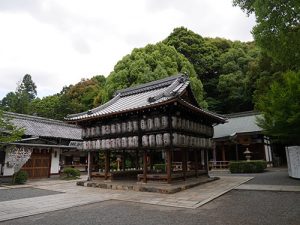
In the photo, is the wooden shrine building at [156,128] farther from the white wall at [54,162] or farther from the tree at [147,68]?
the tree at [147,68]

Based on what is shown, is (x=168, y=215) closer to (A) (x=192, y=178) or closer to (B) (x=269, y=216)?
(B) (x=269, y=216)

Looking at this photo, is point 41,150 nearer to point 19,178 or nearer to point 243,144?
point 19,178

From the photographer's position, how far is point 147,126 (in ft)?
52.9

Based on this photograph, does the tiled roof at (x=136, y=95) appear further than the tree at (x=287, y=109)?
Yes

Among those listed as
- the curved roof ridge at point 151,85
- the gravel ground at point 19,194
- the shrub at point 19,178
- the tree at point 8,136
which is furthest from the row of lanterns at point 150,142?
the tree at point 8,136

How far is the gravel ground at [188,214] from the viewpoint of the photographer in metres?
8.11

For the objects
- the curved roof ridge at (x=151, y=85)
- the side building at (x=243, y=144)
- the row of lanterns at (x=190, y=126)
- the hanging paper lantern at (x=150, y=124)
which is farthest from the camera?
the side building at (x=243, y=144)

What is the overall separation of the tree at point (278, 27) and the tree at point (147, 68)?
2359 cm

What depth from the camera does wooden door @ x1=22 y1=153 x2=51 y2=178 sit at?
24.8m

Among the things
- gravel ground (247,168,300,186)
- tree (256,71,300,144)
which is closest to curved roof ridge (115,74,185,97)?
tree (256,71,300,144)

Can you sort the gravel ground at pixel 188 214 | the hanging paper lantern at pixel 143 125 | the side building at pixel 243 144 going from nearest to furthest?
the gravel ground at pixel 188 214
the hanging paper lantern at pixel 143 125
the side building at pixel 243 144

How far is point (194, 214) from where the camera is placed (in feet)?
29.5

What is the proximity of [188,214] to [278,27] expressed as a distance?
896 centimetres

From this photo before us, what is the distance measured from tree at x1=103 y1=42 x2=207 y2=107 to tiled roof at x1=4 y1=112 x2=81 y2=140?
7172mm
